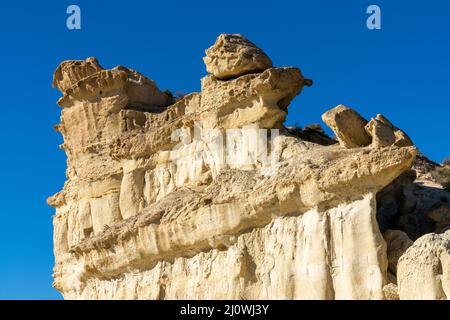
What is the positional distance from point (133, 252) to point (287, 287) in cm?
735

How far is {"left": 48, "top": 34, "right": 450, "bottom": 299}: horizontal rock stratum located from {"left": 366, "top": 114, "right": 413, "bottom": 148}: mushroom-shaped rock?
0.15 ft

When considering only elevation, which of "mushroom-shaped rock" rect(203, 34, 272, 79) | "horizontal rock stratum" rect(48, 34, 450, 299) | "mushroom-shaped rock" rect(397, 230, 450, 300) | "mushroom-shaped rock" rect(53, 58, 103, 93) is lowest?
"mushroom-shaped rock" rect(397, 230, 450, 300)

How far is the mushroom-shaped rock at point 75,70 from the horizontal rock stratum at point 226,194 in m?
0.06

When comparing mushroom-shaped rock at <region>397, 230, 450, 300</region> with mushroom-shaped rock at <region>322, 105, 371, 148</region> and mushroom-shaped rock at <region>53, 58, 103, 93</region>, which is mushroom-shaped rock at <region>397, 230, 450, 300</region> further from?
mushroom-shaped rock at <region>53, 58, 103, 93</region>

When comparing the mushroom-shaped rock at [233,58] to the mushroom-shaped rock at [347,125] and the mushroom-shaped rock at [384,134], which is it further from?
the mushroom-shaped rock at [384,134]

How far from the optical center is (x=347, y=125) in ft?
96.7

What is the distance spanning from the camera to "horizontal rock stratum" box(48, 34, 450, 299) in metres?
27.0

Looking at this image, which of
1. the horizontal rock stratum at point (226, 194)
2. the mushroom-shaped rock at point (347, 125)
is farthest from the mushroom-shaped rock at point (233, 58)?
the mushroom-shaped rock at point (347, 125)

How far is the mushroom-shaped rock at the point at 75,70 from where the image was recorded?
41156mm

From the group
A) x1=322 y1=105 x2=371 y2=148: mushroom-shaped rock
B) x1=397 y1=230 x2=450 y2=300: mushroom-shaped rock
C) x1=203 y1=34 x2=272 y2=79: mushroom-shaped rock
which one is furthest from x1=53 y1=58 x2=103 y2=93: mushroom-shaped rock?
x1=397 y1=230 x2=450 y2=300: mushroom-shaped rock

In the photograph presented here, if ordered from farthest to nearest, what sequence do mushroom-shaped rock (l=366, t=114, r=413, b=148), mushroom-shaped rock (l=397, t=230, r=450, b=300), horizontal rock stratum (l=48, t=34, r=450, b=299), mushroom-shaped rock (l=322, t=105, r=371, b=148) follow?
1. mushroom-shaped rock (l=322, t=105, r=371, b=148)
2. mushroom-shaped rock (l=366, t=114, r=413, b=148)
3. horizontal rock stratum (l=48, t=34, r=450, b=299)
4. mushroom-shaped rock (l=397, t=230, r=450, b=300)
